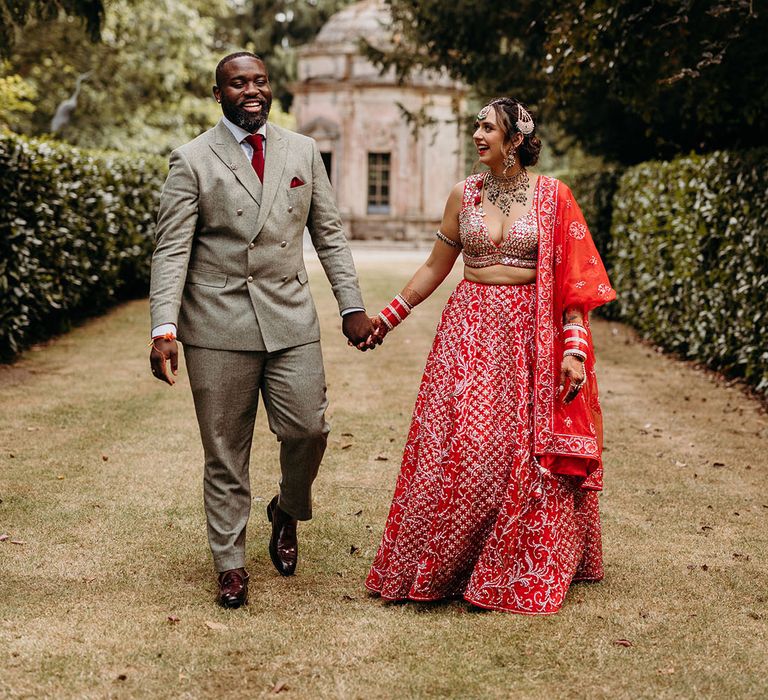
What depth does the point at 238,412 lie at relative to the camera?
4746 millimetres

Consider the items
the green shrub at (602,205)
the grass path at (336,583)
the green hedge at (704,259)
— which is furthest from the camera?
the green shrub at (602,205)

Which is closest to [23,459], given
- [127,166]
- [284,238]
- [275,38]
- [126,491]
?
[126,491]

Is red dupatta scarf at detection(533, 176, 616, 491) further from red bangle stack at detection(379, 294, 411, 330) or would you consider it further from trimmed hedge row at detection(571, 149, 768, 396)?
trimmed hedge row at detection(571, 149, 768, 396)

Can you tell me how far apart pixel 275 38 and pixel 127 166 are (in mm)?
32975

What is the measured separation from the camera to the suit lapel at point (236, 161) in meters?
4.62

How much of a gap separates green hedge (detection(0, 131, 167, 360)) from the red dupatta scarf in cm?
763

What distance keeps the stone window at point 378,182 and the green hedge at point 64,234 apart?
17511 mm

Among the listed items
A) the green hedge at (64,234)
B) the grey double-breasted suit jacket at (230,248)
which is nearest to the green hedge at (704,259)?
the grey double-breasted suit jacket at (230,248)

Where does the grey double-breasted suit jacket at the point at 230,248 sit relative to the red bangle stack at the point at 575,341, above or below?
above

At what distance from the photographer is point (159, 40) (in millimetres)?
28609

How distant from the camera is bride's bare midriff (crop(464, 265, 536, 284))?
186 inches

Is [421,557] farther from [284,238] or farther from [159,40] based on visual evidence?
[159,40]

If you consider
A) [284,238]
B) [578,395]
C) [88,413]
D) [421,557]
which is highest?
[284,238]

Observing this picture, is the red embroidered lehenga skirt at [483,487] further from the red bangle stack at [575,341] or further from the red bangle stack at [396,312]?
the red bangle stack at [396,312]
